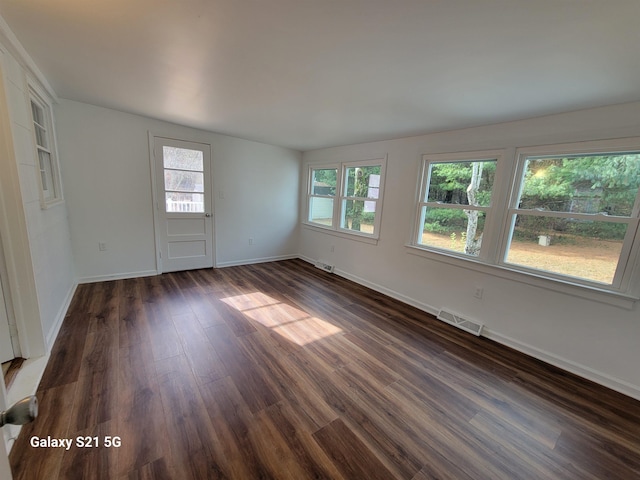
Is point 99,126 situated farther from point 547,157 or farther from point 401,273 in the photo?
point 547,157

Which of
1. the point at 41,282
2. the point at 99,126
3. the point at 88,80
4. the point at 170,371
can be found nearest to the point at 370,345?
the point at 170,371

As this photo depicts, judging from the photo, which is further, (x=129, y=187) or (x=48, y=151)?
(x=129, y=187)

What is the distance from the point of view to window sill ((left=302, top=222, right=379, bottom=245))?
3.87 m

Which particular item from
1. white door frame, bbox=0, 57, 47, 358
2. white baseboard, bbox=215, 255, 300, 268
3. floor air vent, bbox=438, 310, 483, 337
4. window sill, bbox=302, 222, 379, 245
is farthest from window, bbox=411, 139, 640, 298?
white door frame, bbox=0, 57, 47, 358

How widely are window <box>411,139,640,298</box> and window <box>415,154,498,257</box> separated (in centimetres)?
1

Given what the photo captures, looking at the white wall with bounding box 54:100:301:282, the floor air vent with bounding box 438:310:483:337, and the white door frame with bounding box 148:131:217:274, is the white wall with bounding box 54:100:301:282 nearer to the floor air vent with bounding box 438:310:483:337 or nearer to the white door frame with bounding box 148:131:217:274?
the white door frame with bounding box 148:131:217:274

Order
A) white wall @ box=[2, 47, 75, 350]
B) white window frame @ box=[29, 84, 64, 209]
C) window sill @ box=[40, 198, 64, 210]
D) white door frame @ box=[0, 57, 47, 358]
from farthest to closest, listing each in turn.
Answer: white window frame @ box=[29, 84, 64, 209], window sill @ box=[40, 198, 64, 210], white wall @ box=[2, 47, 75, 350], white door frame @ box=[0, 57, 47, 358]

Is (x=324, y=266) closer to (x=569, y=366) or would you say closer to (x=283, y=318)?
(x=283, y=318)

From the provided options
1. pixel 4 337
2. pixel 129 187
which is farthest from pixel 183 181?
pixel 4 337

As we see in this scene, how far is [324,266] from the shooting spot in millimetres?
4699

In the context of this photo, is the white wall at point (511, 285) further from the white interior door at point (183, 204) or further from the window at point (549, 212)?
the white interior door at point (183, 204)

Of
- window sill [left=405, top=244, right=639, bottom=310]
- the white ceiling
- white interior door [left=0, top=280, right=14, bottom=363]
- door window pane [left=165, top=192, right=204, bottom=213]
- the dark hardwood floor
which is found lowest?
the dark hardwood floor

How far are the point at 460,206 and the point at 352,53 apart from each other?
2091 mm

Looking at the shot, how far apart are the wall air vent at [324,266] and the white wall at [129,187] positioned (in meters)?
1.27
